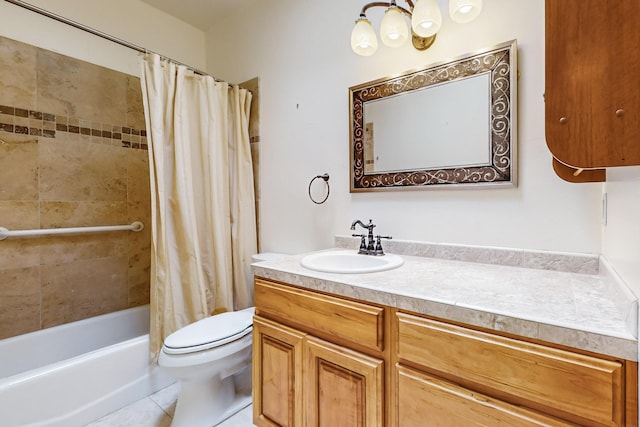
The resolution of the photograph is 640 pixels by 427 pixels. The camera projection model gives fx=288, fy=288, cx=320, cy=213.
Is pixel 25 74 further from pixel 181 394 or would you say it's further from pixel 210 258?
pixel 181 394

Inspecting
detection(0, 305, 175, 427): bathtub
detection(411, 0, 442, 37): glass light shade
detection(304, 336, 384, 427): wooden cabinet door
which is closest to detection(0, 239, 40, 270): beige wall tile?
detection(0, 305, 175, 427): bathtub

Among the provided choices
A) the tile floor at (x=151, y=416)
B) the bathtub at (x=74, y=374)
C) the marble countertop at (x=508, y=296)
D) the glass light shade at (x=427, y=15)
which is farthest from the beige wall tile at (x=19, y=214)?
the glass light shade at (x=427, y=15)

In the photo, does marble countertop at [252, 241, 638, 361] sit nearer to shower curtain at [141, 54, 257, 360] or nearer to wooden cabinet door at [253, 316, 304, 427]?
wooden cabinet door at [253, 316, 304, 427]

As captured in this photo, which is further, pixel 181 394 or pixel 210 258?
pixel 210 258

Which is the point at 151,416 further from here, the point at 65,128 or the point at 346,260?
the point at 65,128

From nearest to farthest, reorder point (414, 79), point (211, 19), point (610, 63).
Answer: point (610, 63)
point (414, 79)
point (211, 19)

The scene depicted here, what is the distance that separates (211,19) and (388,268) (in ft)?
8.32

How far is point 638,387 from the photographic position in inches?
21.6

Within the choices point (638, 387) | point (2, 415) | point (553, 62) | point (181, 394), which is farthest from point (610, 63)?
point (2, 415)

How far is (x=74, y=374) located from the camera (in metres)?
1.38

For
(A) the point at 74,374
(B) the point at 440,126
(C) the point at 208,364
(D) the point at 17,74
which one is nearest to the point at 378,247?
(B) the point at 440,126

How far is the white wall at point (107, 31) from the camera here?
172cm

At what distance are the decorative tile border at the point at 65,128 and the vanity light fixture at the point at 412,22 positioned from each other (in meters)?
1.79

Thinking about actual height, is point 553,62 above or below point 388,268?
above
